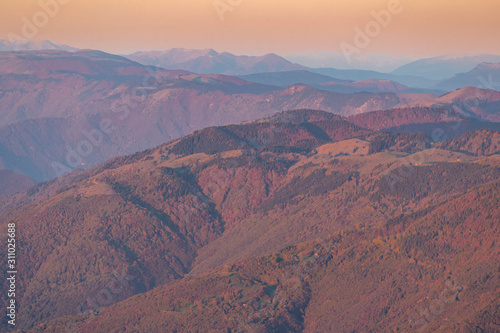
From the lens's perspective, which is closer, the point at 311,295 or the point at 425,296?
the point at 425,296

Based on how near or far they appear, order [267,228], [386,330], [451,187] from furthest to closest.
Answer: [267,228] → [451,187] → [386,330]

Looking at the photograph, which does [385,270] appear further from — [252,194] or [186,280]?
[252,194]

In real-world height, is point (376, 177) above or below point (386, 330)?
above

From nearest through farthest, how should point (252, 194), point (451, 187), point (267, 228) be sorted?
point (451, 187) → point (267, 228) → point (252, 194)

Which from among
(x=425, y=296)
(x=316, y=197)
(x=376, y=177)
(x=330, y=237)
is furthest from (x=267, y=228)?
(x=425, y=296)

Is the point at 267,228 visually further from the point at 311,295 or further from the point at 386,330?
the point at 386,330

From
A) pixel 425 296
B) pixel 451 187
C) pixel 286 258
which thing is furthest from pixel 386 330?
pixel 451 187

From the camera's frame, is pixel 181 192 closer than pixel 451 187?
No

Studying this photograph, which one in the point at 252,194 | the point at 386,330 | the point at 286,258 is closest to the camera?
the point at 386,330

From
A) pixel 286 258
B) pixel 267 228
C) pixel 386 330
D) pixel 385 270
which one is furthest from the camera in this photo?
pixel 267 228
